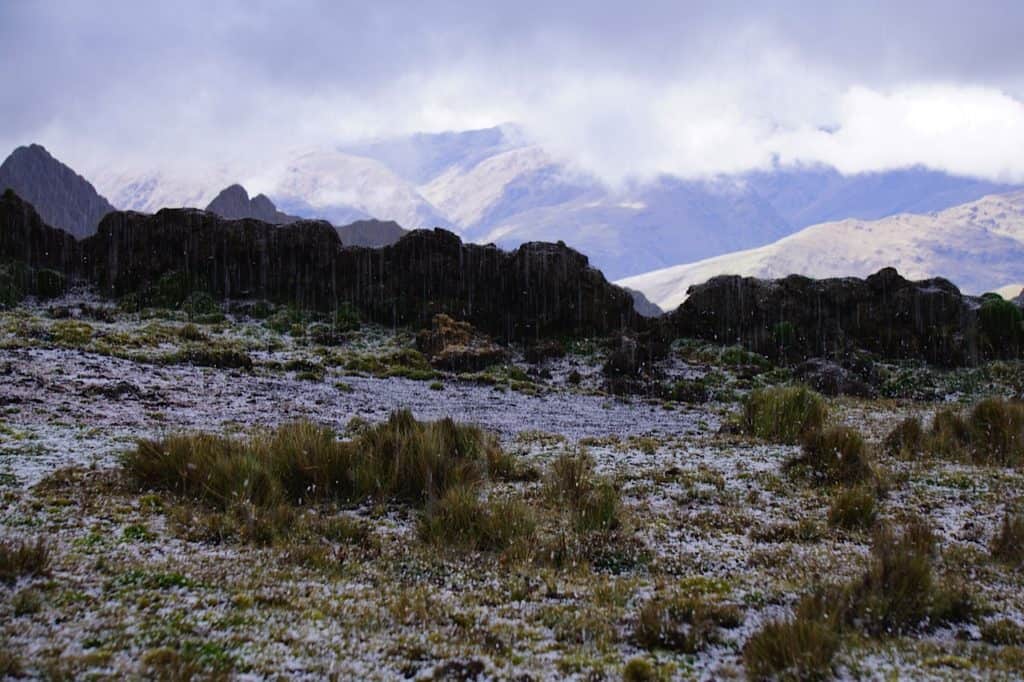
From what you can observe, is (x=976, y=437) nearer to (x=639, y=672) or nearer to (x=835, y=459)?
(x=835, y=459)

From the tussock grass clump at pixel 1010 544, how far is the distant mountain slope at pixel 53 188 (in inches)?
4180

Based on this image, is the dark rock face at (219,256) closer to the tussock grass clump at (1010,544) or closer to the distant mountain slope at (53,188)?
the tussock grass clump at (1010,544)

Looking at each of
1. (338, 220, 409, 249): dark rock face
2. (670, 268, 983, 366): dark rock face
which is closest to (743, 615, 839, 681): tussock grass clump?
(670, 268, 983, 366): dark rock face

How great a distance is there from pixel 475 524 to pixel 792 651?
3.00 m

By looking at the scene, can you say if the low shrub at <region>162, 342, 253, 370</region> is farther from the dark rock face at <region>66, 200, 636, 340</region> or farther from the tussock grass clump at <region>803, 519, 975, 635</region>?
the tussock grass clump at <region>803, 519, 975, 635</region>

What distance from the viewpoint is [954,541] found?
6070 mm

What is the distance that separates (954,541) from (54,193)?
381ft

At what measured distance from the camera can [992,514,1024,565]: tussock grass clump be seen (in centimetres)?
555

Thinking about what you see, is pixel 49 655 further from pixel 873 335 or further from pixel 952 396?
pixel 873 335

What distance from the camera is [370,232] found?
371 ft

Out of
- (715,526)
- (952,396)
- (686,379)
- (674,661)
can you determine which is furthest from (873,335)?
(674,661)

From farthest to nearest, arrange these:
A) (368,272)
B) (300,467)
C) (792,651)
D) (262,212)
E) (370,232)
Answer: (370,232)
(262,212)
(368,272)
(300,467)
(792,651)

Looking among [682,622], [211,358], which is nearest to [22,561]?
[682,622]

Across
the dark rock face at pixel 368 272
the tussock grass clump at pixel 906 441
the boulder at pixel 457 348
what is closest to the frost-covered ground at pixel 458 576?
the tussock grass clump at pixel 906 441
